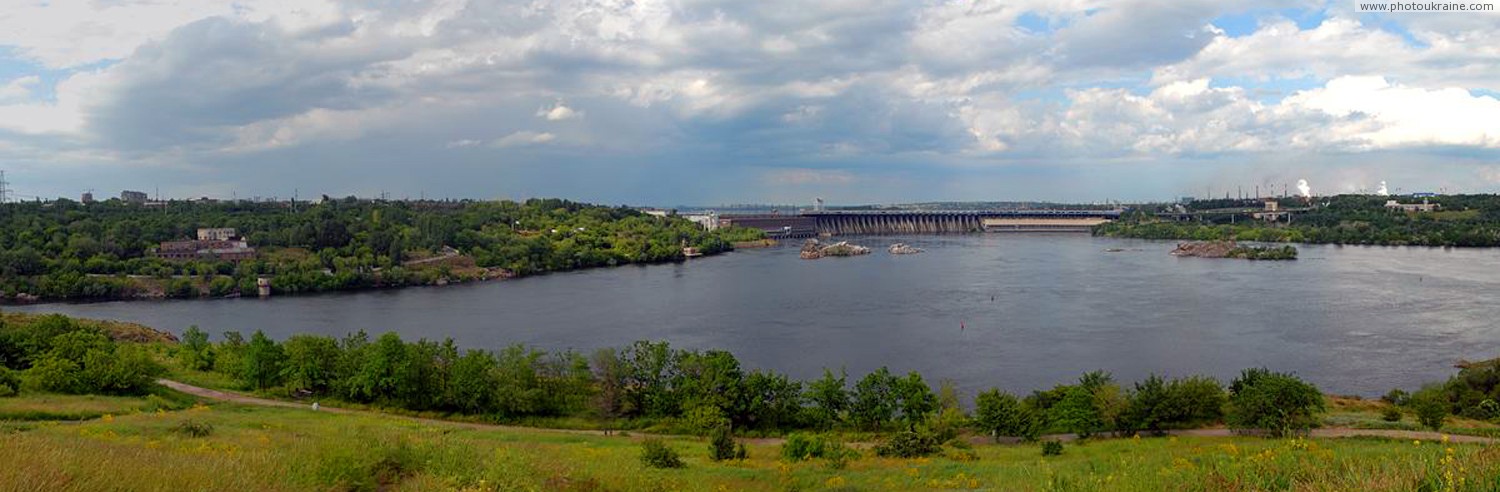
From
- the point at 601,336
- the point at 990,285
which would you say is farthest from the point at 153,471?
the point at 990,285

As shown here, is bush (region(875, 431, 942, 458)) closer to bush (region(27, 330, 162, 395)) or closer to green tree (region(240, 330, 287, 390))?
green tree (region(240, 330, 287, 390))

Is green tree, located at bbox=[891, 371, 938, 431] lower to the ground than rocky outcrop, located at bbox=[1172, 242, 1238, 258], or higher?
lower

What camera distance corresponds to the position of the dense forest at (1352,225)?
61.0 m

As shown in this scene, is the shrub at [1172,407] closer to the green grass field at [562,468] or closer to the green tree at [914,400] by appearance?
the green grass field at [562,468]

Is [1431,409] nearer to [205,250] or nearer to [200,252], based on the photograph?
[200,252]

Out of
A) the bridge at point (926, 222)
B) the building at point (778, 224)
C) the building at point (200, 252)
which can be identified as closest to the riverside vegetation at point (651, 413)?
the building at point (200, 252)

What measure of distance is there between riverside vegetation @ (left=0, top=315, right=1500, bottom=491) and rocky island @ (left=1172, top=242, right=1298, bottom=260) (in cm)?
3694

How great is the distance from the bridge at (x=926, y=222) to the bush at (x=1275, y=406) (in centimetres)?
7512

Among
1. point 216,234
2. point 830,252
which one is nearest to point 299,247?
point 216,234

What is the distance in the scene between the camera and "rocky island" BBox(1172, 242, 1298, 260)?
49.7m

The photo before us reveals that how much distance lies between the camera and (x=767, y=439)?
45.5 feet

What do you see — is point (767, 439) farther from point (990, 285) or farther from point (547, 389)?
point (990, 285)

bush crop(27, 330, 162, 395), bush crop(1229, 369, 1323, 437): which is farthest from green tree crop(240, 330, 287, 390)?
bush crop(1229, 369, 1323, 437)

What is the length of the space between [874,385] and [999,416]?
2.24m
